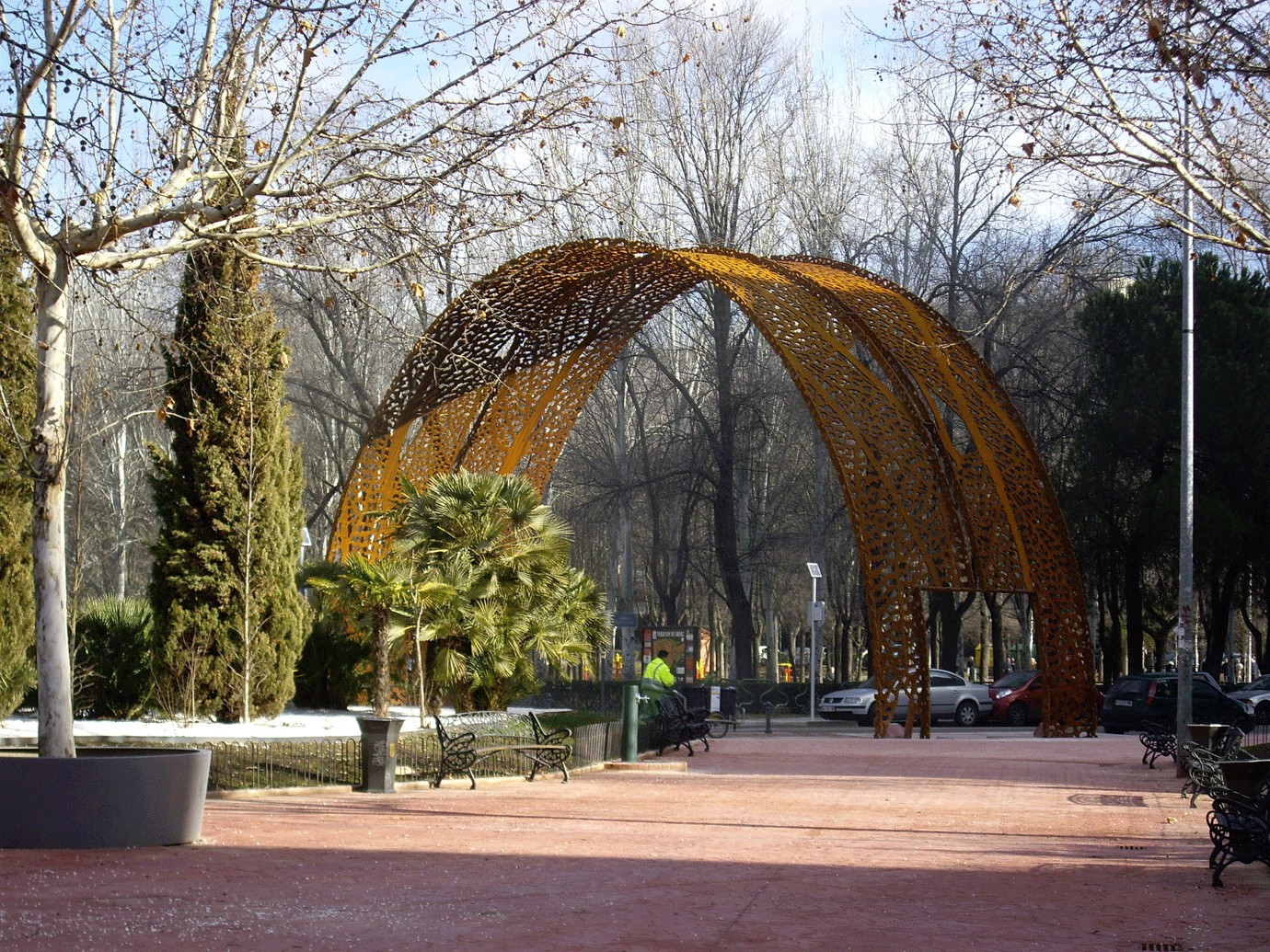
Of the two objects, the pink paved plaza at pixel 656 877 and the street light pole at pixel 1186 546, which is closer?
the pink paved plaza at pixel 656 877

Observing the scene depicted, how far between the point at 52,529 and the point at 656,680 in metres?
12.9

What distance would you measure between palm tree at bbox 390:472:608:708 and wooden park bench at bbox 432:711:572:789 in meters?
1.30

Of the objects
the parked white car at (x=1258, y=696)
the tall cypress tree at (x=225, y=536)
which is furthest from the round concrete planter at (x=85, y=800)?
the parked white car at (x=1258, y=696)

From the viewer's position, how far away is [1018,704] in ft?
91.3

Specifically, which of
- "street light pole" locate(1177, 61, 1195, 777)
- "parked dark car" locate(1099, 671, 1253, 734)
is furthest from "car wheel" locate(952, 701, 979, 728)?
"street light pole" locate(1177, 61, 1195, 777)

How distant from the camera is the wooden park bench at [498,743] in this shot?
13.1 m

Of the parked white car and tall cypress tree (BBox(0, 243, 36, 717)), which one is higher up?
tall cypress tree (BBox(0, 243, 36, 717))

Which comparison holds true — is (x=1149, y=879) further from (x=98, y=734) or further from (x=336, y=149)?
(x=98, y=734)

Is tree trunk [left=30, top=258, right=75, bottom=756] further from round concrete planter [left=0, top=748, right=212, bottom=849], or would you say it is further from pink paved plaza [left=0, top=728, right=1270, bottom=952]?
pink paved plaza [left=0, top=728, right=1270, bottom=952]

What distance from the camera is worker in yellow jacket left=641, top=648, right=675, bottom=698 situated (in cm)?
1908

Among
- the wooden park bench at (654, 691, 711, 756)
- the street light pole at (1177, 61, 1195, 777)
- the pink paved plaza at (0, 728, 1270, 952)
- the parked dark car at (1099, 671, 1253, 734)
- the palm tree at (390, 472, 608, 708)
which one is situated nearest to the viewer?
the pink paved plaza at (0, 728, 1270, 952)

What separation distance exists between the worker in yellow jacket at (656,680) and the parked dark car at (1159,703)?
9428 mm

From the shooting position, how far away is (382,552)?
1995 centimetres

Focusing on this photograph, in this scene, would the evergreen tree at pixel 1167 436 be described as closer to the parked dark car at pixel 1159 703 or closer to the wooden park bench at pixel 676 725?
the parked dark car at pixel 1159 703
